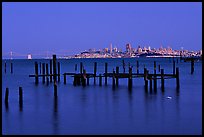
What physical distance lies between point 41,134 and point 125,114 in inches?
224

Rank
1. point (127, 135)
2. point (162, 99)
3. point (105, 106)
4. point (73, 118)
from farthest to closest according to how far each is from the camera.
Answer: point (162, 99), point (105, 106), point (73, 118), point (127, 135)

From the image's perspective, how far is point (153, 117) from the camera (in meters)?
18.5

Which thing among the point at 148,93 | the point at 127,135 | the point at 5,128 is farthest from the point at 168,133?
the point at 148,93

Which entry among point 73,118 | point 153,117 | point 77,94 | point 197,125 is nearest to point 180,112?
point 153,117

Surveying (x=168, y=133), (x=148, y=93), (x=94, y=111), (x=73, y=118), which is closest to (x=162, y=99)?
(x=148, y=93)

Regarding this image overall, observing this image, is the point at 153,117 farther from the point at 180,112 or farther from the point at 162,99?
the point at 162,99

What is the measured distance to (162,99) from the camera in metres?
25.1

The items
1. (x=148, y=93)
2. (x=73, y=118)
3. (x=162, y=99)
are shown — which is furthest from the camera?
(x=148, y=93)

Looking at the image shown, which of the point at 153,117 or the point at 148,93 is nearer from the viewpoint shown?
the point at 153,117

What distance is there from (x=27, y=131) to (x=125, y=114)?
5.59 m

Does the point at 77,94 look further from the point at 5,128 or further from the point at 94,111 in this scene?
the point at 5,128

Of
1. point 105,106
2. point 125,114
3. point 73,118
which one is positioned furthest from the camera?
point 105,106

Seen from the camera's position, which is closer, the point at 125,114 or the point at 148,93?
the point at 125,114

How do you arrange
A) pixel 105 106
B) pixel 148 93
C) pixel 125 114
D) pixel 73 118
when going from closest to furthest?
1. pixel 73 118
2. pixel 125 114
3. pixel 105 106
4. pixel 148 93
